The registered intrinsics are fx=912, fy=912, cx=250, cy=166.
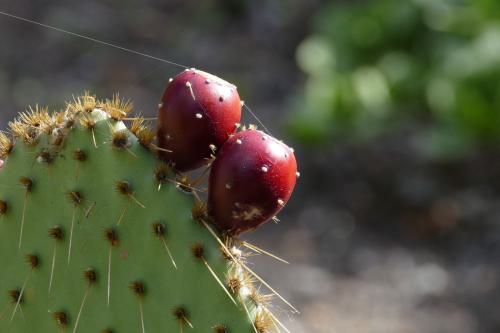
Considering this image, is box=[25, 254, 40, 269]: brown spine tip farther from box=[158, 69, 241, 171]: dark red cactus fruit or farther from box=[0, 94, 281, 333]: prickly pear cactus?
box=[158, 69, 241, 171]: dark red cactus fruit

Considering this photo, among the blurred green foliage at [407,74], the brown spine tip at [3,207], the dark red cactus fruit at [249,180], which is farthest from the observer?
the blurred green foliage at [407,74]

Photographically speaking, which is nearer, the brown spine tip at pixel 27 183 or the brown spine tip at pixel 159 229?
the brown spine tip at pixel 159 229

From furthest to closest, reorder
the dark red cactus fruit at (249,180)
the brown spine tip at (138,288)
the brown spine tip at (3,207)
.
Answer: the brown spine tip at (3,207), the brown spine tip at (138,288), the dark red cactus fruit at (249,180)

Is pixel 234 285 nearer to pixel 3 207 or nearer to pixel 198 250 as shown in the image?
pixel 198 250

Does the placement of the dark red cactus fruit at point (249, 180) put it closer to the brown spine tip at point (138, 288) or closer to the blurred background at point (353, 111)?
the brown spine tip at point (138, 288)

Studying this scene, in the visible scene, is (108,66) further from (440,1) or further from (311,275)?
(311,275)

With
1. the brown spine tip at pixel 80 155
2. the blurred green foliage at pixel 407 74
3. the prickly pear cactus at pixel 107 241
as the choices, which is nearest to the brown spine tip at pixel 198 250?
the prickly pear cactus at pixel 107 241
